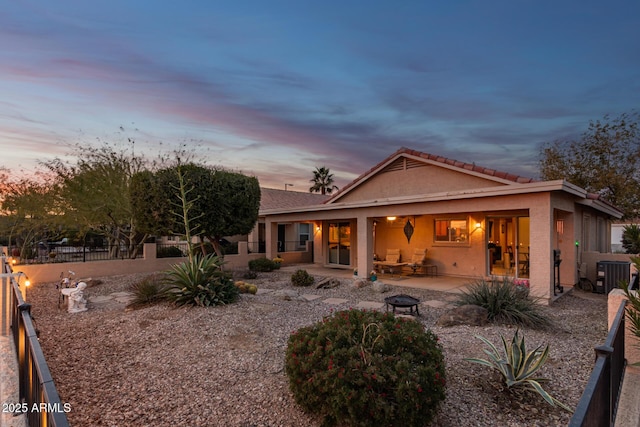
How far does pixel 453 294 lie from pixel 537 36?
8445 millimetres

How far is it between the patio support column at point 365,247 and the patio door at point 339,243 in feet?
13.1

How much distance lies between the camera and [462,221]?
13539 millimetres

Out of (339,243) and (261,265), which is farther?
(339,243)

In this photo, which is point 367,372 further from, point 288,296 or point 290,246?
point 290,246

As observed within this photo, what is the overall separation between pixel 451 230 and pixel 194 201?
10072 mm

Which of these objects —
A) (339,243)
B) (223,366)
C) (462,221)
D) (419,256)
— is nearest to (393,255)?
(419,256)

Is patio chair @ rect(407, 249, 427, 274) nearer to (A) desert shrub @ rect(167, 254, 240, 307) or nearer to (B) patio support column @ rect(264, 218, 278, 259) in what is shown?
(B) patio support column @ rect(264, 218, 278, 259)

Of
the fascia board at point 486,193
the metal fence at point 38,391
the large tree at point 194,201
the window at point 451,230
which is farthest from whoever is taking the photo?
the window at point 451,230

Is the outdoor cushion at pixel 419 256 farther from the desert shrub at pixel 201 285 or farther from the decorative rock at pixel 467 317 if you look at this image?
the desert shrub at pixel 201 285

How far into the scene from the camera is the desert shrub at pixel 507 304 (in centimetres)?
665

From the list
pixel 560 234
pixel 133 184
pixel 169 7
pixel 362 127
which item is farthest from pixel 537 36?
pixel 133 184

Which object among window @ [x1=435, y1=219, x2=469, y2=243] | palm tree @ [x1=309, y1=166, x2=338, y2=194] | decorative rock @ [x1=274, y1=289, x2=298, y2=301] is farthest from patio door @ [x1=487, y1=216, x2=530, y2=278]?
palm tree @ [x1=309, y1=166, x2=338, y2=194]

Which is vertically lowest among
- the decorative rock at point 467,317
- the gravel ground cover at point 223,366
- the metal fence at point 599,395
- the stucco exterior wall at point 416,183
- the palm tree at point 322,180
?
the gravel ground cover at point 223,366

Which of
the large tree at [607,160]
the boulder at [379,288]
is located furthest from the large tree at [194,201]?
the large tree at [607,160]
